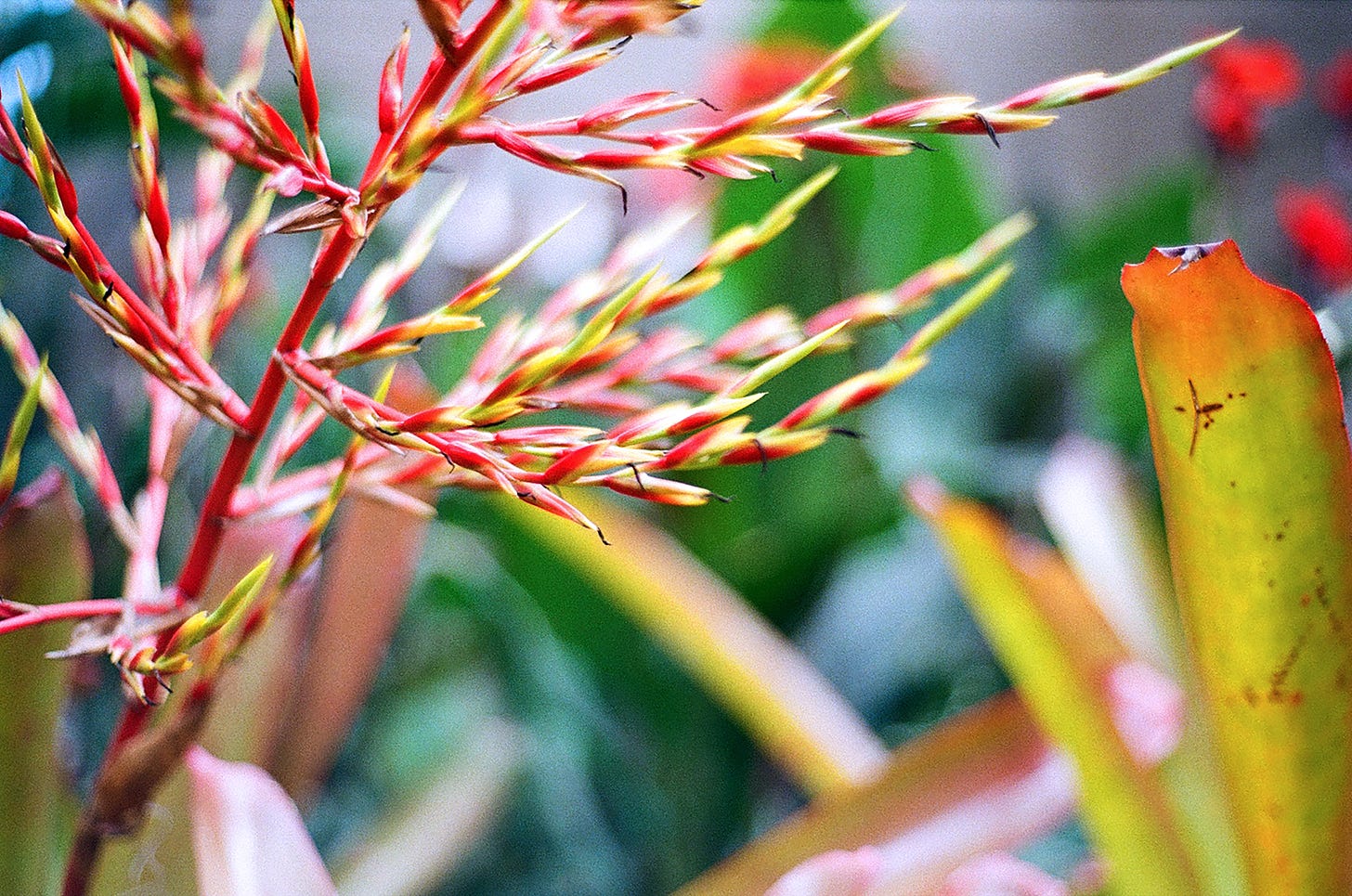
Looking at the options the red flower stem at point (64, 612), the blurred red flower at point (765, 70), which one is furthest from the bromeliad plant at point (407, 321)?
the blurred red flower at point (765, 70)

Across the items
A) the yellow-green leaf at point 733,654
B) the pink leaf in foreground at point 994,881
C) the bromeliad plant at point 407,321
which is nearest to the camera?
the bromeliad plant at point 407,321

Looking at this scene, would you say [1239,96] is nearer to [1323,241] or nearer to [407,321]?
[1323,241]

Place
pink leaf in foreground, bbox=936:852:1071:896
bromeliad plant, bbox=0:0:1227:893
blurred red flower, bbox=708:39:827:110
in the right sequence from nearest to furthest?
bromeliad plant, bbox=0:0:1227:893
pink leaf in foreground, bbox=936:852:1071:896
blurred red flower, bbox=708:39:827:110

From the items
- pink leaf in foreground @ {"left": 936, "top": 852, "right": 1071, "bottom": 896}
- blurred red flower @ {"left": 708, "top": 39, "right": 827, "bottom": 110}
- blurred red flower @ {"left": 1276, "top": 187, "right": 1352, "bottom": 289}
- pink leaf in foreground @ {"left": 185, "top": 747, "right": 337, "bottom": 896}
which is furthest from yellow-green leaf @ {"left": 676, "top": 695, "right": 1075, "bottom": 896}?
blurred red flower @ {"left": 1276, "top": 187, "right": 1352, "bottom": 289}

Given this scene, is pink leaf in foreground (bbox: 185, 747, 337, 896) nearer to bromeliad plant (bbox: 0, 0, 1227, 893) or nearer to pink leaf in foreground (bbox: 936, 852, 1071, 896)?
bromeliad plant (bbox: 0, 0, 1227, 893)

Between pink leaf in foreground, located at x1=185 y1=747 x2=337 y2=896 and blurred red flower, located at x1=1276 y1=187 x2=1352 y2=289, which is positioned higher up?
blurred red flower, located at x1=1276 y1=187 x2=1352 y2=289

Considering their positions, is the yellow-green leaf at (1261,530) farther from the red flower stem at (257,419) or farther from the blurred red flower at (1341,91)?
the blurred red flower at (1341,91)
